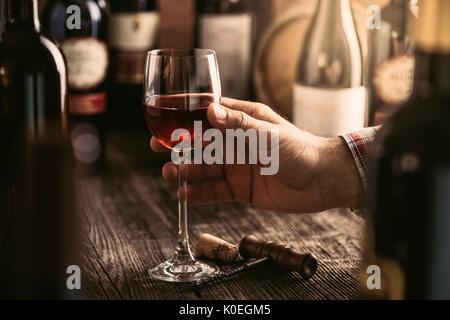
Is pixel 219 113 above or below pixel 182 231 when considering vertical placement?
above

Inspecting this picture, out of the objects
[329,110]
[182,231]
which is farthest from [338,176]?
[329,110]

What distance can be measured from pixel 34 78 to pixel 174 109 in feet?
0.71

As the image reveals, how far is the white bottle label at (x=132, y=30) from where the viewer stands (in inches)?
68.9

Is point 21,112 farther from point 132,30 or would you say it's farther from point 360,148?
point 132,30

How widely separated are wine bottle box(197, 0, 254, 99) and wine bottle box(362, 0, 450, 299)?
4.29 feet

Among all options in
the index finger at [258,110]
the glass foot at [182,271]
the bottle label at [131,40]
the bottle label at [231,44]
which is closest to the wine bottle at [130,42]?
the bottle label at [131,40]

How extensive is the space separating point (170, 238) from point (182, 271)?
6.7 inches

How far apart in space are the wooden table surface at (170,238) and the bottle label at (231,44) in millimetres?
415

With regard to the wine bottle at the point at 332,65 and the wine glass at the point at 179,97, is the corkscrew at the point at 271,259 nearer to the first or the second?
the wine glass at the point at 179,97

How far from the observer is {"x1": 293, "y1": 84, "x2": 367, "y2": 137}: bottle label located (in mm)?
1538

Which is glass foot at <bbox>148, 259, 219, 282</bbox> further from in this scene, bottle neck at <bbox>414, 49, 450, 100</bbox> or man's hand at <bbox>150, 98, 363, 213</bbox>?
bottle neck at <bbox>414, 49, 450, 100</bbox>

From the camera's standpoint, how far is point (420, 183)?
1.81 ft

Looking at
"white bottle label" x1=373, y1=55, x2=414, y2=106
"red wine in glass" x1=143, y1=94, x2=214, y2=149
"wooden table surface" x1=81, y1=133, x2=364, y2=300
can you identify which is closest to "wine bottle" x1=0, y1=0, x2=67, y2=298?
"red wine in glass" x1=143, y1=94, x2=214, y2=149

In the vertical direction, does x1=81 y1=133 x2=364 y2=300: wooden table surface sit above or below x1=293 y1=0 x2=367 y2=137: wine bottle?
below
